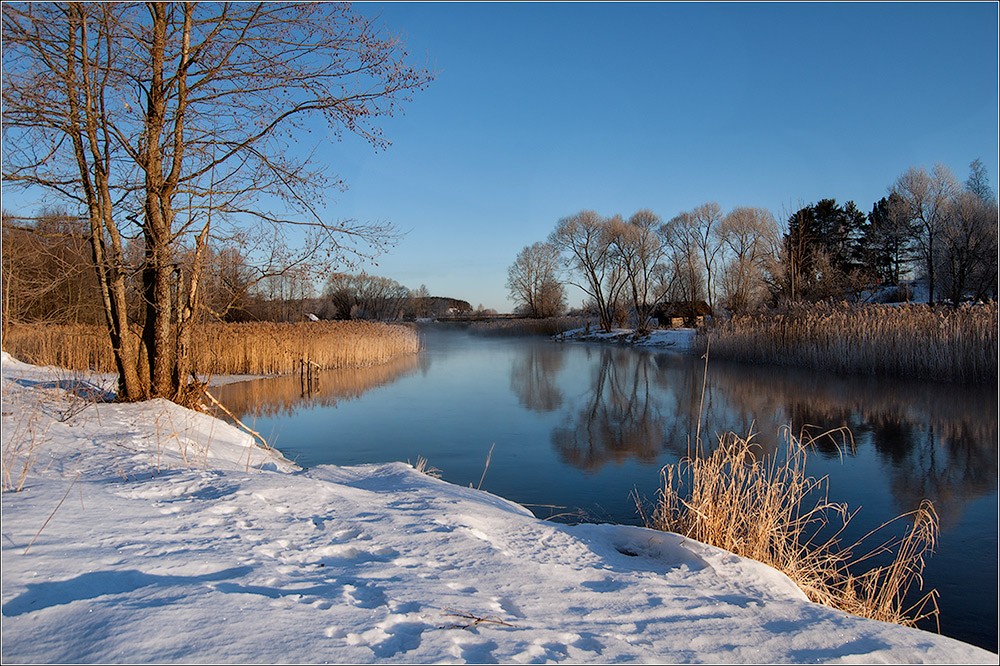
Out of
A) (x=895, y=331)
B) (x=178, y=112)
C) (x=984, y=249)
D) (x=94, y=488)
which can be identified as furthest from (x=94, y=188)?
(x=984, y=249)

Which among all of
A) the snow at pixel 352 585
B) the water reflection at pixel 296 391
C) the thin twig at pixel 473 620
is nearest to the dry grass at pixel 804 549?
the snow at pixel 352 585

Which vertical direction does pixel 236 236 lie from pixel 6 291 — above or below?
above

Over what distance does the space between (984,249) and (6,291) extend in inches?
1167

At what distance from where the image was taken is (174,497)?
3080mm

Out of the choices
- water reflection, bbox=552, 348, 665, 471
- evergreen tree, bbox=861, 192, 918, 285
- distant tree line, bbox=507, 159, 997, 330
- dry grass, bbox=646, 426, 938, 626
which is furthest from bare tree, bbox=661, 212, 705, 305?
dry grass, bbox=646, 426, 938, 626

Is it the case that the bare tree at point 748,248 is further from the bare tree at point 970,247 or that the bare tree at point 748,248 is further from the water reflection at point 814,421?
the water reflection at point 814,421

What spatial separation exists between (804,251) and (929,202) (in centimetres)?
543

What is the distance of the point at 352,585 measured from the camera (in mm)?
2197

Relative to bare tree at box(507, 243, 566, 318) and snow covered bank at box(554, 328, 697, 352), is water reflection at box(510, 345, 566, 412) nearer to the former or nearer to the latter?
snow covered bank at box(554, 328, 697, 352)

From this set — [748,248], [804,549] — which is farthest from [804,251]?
[804,549]

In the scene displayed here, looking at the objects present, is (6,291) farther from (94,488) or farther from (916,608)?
(916,608)

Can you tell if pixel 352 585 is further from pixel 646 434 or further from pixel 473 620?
pixel 646 434

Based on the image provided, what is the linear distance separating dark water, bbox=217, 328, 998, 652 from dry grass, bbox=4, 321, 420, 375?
5.21 ft

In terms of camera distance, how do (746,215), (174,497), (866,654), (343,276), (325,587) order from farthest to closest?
(746,215), (343,276), (174,497), (325,587), (866,654)
